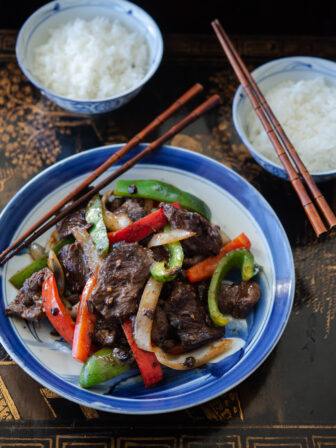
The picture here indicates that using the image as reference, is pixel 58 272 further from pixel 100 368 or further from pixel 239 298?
pixel 239 298

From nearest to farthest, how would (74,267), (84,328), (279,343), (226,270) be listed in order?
(84,328), (74,267), (226,270), (279,343)

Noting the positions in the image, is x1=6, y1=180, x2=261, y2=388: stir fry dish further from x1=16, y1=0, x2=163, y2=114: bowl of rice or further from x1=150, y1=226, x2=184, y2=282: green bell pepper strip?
x1=16, y1=0, x2=163, y2=114: bowl of rice

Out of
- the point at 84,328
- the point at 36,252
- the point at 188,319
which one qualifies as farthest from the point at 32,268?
the point at 188,319

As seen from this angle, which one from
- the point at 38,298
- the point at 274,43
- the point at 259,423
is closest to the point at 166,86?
the point at 274,43

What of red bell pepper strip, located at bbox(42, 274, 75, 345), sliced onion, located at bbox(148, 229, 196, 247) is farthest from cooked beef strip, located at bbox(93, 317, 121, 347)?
sliced onion, located at bbox(148, 229, 196, 247)

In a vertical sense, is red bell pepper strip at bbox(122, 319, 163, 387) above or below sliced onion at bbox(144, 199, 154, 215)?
below
